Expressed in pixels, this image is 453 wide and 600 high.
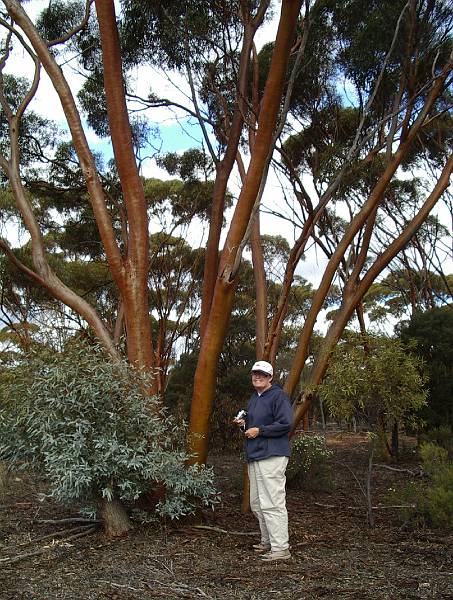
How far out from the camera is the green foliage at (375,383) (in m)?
6.83

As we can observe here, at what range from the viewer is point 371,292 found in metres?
34.2

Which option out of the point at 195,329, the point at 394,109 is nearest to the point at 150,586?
the point at 394,109

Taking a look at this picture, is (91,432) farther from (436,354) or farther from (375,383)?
(436,354)

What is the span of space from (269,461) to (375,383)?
171cm

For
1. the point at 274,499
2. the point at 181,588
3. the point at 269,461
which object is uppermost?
the point at 269,461

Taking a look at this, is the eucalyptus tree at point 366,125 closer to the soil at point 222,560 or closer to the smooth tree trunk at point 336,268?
the smooth tree trunk at point 336,268

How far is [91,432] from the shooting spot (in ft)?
20.0

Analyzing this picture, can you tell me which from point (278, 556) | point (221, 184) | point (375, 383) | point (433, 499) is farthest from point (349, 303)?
point (278, 556)

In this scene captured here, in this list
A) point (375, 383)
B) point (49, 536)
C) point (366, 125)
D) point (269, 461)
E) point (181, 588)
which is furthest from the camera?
point (366, 125)

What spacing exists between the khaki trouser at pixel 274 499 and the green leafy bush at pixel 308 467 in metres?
4.61

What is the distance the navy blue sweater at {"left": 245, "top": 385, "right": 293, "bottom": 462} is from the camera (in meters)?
5.70

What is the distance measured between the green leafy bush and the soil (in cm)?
184

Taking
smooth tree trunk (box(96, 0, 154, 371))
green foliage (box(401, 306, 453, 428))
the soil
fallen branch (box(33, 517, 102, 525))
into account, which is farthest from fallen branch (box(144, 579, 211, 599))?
green foliage (box(401, 306, 453, 428))

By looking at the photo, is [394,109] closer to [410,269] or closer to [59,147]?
[59,147]
